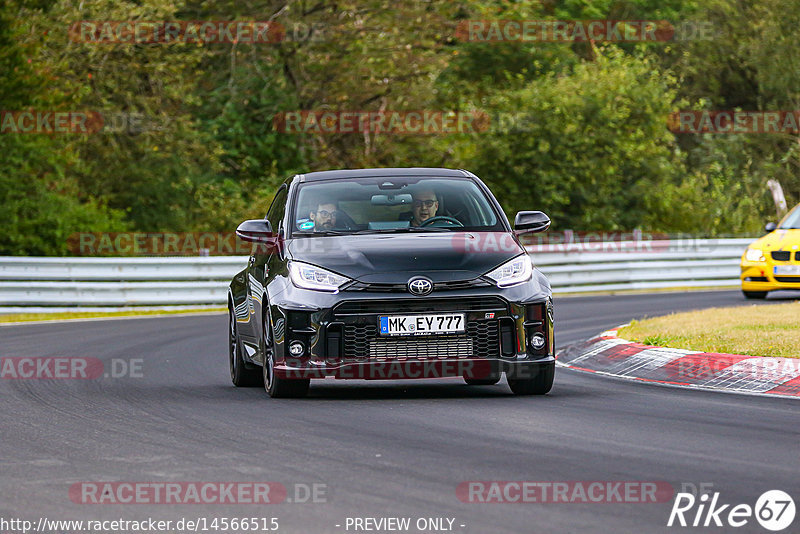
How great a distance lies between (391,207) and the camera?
11.5 m

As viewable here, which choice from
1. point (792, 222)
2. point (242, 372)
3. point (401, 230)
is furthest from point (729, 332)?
point (792, 222)

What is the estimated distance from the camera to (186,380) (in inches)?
504

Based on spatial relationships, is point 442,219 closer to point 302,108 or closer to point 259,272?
point 259,272

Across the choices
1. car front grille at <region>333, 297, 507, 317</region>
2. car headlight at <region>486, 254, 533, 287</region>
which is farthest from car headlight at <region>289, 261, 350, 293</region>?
car headlight at <region>486, 254, 533, 287</region>

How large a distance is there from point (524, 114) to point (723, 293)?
453 inches

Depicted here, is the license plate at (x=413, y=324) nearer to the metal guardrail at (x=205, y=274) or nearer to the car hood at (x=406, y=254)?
the car hood at (x=406, y=254)

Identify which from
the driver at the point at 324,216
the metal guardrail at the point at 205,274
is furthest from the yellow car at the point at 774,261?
the driver at the point at 324,216

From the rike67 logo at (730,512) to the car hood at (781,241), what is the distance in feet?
54.8

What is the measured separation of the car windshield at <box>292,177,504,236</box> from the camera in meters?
11.4

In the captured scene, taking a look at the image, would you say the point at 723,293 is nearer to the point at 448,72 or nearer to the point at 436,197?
the point at 436,197

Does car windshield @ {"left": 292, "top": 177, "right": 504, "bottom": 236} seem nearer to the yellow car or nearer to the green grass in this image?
the green grass

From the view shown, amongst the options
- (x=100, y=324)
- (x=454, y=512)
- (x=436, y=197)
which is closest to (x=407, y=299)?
(x=436, y=197)

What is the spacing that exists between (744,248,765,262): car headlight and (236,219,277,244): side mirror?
12986 mm

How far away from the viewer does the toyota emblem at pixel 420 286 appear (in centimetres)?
1032
